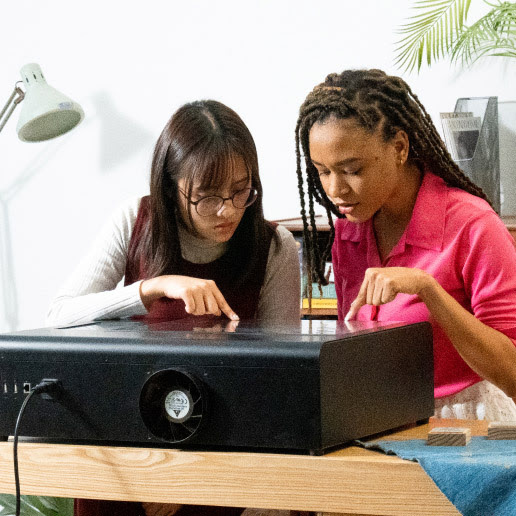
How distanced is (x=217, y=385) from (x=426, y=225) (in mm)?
546

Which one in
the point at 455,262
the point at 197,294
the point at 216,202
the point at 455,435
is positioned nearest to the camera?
the point at 455,435

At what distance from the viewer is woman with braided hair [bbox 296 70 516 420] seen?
1.25 metres

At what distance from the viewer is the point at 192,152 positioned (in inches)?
58.5

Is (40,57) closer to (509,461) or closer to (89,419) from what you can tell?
(89,419)

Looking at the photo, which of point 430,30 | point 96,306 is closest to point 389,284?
point 96,306

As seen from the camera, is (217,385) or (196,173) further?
(196,173)

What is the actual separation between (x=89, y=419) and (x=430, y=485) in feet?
1.25

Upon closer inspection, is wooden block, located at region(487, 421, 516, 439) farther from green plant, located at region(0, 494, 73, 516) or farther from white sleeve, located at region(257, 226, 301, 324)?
green plant, located at region(0, 494, 73, 516)

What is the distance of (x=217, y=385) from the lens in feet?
3.12

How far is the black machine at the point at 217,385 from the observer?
36.6 inches

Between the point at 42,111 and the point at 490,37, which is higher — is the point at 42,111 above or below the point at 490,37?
below

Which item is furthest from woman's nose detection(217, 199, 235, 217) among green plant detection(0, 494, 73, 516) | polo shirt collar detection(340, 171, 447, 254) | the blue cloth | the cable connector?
green plant detection(0, 494, 73, 516)

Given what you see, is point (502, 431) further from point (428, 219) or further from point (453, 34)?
point (453, 34)

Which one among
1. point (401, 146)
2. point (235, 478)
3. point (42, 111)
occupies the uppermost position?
point (42, 111)
